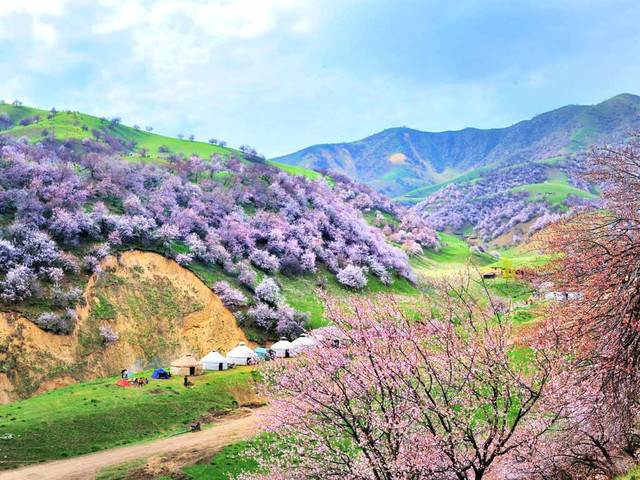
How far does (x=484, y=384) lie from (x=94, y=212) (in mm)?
54219

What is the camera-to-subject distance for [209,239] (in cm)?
6475

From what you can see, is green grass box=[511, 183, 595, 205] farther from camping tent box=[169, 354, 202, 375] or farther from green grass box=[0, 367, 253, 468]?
green grass box=[0, 367, 253, 468]

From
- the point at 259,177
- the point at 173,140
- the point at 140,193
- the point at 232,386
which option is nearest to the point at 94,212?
the point at 140,193

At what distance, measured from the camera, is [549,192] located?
559 feet

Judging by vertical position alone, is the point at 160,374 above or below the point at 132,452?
above

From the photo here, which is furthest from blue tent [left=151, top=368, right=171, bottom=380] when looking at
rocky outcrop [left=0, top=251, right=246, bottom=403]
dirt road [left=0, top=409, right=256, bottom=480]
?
dirt road [left=0, top=409, right=256, bottom=480]

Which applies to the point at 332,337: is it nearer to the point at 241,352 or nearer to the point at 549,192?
the point at 241,352

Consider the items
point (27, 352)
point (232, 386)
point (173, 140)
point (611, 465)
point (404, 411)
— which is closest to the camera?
point (404, 411)

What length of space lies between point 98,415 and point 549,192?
178 meters

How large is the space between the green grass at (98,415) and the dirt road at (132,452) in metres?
1.36

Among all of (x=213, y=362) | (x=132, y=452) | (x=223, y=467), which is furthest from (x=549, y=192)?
(x=132, y=452)

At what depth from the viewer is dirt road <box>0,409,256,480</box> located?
931 inches

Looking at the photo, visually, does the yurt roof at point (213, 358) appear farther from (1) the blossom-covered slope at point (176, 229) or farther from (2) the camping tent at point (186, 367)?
(1) the blossom-covered slope at point (176, 229)

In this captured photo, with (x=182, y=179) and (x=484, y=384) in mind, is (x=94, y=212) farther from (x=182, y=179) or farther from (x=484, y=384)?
(x=484, y=384)
